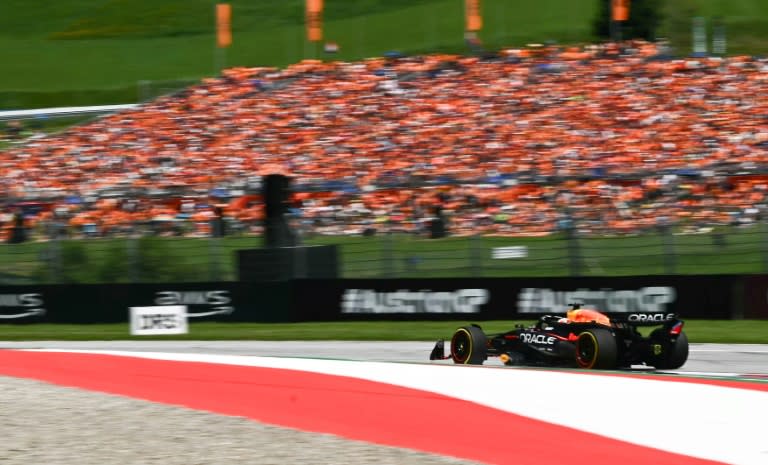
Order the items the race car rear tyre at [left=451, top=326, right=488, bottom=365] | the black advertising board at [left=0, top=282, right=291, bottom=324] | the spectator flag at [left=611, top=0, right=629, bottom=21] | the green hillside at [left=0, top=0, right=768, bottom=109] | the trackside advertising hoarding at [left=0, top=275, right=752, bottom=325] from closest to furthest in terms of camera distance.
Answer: the race car rear tyre at [left=451, top=326, right=488, bottom=365] < the trackside advertising hoarding at [left=0, top=275, right=752, bottom=325] < the black advertising board at [left=0, top=282, right=291, bottom=324] < the spectator flag at [left=611, top=0, right=629, bottom=21] < the green hillside at [left=0, top=0, right=768, bottom=109]

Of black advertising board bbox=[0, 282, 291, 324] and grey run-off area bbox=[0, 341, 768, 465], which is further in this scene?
black advertising board bbox=[0, 282, 291, 324]

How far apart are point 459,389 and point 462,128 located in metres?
19.5

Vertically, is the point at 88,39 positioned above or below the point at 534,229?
above

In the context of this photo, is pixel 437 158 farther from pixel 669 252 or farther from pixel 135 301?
pixel 669 252

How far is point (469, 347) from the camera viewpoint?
11.0 m

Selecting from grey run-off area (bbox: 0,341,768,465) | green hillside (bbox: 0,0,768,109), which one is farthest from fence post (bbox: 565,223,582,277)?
green hillside (bbox: 0,0,768,109)

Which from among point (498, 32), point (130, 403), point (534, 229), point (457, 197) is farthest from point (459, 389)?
point (498, 32)

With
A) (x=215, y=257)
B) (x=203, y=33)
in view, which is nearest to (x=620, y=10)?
(x=215, y=257)

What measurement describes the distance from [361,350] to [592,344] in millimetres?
4469

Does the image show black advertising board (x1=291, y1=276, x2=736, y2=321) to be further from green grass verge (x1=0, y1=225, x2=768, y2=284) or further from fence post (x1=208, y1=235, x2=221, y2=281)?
fence post (x1=208, y1=235, x2=221, y2=281)

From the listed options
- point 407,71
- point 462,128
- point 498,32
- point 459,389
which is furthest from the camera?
point 498,32

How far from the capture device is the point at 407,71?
103ft

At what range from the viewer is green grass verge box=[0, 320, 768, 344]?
15000 mm

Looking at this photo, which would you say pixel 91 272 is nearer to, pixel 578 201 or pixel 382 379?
pixel 578 201
